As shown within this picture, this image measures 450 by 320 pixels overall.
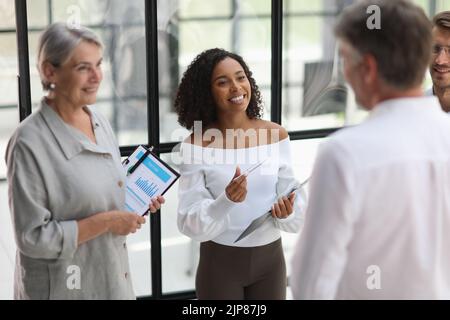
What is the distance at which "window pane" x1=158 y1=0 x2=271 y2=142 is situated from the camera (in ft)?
10.5

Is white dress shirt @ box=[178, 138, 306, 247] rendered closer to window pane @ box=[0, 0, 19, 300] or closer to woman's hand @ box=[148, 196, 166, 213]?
woman's hand @ box=[148, 196, 166, 213]

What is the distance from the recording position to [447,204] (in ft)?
5.18

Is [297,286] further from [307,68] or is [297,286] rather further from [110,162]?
[307,68]

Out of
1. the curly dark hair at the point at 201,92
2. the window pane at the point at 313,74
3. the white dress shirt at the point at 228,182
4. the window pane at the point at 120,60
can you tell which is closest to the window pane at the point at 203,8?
the window pane at the point at 120,60

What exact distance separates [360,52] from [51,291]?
1079 mm

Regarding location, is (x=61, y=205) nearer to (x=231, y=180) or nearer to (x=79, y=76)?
(x=79, y=76)

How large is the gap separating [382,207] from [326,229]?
13 cm

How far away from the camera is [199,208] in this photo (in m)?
2.34

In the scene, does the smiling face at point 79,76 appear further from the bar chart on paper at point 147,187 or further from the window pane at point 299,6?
the window pane at point 299,6

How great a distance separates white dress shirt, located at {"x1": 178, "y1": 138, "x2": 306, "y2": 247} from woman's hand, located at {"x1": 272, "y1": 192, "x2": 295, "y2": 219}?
1.4 inches
